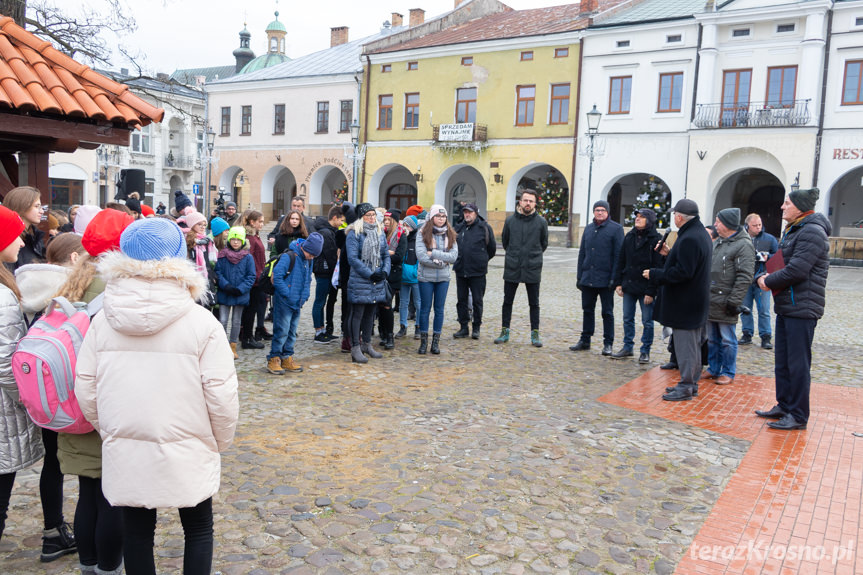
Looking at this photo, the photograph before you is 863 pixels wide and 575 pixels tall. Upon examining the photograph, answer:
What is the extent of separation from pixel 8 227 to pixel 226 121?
1557 inches

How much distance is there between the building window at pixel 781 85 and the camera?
2478cm

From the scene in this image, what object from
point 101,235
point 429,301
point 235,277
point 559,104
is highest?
point 559,104

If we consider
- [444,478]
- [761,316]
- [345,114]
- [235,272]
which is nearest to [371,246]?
[235,272]

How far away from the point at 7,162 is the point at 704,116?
25.1m

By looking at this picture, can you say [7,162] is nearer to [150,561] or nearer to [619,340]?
[150,561]

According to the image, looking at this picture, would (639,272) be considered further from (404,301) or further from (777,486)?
(777,486)

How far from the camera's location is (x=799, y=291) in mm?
5531

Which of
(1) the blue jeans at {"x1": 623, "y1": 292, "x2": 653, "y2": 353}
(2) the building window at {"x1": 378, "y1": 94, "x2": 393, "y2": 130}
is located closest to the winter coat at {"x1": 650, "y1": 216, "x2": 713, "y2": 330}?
(1) the blue jeans at {"x1": 623, "y1": 292, "x2": 653, "y2": 353}

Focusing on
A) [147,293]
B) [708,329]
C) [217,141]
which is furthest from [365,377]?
[217,141]

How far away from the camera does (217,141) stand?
1581 inches

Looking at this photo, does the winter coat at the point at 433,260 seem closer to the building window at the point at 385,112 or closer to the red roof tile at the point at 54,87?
the red roof tile at the point at 54,87

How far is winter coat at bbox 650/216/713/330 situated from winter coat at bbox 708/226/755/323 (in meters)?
0.60

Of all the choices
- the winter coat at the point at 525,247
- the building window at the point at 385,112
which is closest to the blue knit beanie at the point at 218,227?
the winter coat at the point at 525,247

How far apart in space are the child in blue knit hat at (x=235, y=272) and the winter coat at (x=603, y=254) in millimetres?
4016
